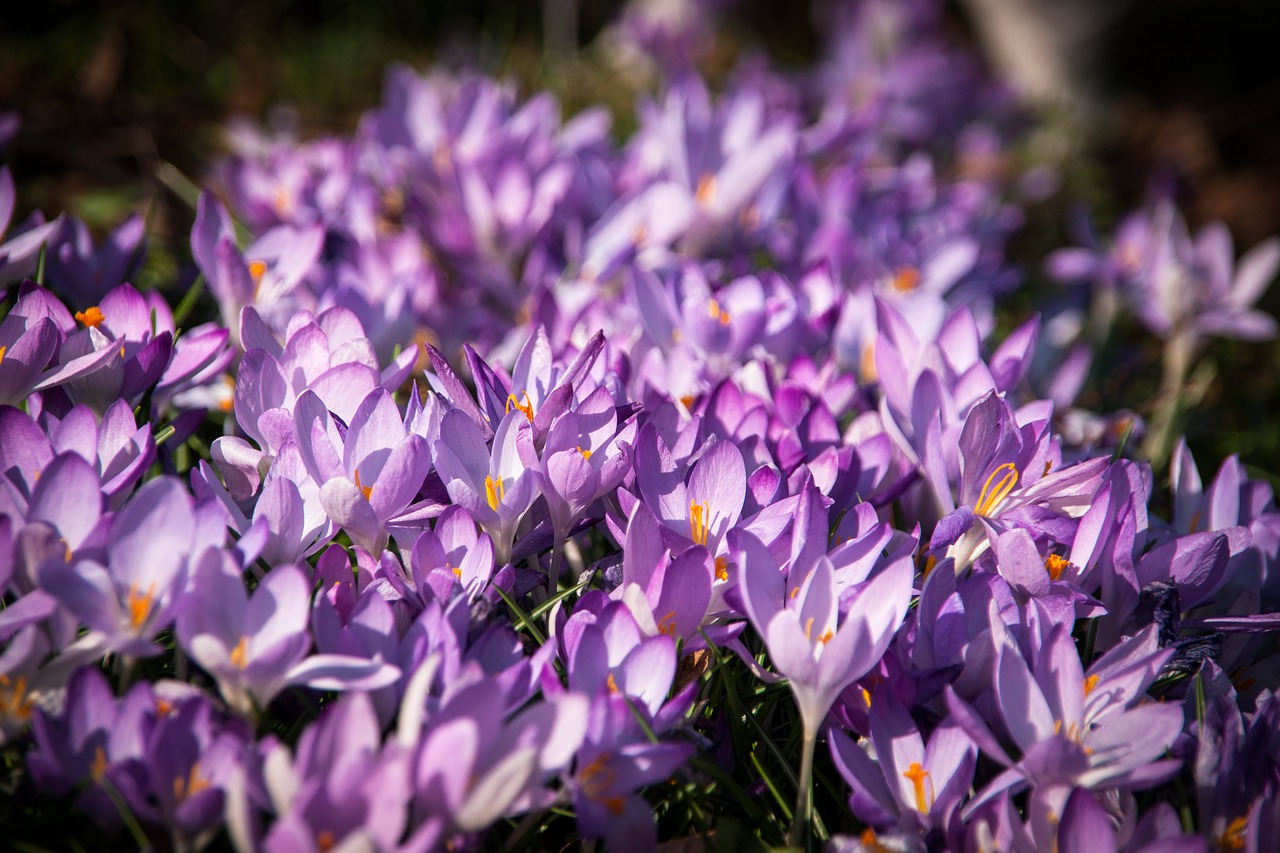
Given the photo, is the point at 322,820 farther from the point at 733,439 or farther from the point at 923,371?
the point at 923,371

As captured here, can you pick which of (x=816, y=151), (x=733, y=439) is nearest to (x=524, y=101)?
(x=816, y=151)

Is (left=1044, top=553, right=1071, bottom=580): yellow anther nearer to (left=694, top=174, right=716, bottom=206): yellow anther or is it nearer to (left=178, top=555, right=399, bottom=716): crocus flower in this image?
(left=178, top=555, right=399, bottom=716): crocus flower

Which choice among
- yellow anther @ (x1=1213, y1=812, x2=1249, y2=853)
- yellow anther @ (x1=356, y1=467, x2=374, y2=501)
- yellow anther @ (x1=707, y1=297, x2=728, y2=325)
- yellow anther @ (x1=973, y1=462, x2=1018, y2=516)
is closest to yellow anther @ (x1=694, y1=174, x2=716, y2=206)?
yellow anther @ (x1=707, y1=297, x2=728, y2=325)

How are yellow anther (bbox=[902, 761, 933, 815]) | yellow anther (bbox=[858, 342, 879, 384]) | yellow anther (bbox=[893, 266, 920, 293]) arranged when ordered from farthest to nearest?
yellow anther (bbox=[893, 266, 920, 293]), yellow anther (bbox=[858, 342, 879, 384]), yellow anther (bbox=[902, 761, 933, 815])

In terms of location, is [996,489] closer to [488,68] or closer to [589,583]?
[589,583]

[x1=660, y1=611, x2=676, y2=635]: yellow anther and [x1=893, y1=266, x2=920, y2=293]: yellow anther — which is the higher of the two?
[x1=893, y1=266, x2=920, y2=293]: yellow anther

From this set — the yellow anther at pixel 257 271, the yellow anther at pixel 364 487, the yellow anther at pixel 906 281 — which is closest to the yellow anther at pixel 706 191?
the yellow anther at pixel 906 281
